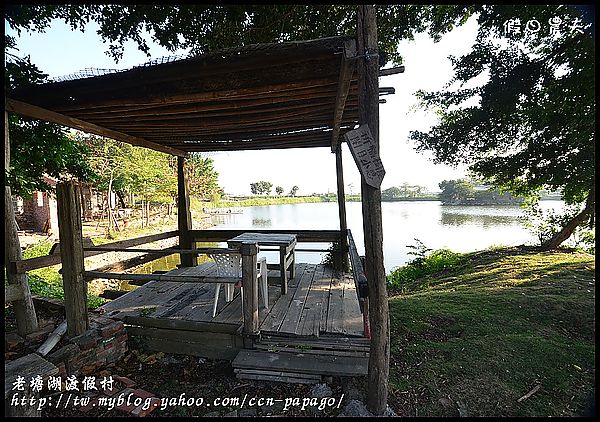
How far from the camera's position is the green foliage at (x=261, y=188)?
66188 mm

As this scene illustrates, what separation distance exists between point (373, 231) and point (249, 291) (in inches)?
49.1

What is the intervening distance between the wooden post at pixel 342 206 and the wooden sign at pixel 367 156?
2915 mm

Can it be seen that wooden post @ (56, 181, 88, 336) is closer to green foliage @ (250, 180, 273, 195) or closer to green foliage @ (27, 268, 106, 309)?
green foliage @ (27, 268, 106, 309)

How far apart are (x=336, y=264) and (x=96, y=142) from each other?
14.2 m

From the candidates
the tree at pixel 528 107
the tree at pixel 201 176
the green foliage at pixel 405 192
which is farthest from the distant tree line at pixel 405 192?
the tree at pixel 528 107

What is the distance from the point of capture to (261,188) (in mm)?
67125

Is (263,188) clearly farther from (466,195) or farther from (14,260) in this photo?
(14,260)

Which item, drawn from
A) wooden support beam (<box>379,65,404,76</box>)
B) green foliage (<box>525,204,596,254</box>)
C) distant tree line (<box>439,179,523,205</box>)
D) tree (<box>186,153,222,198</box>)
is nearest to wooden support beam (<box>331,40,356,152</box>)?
wooden support beam (<box>379,65,404,76</box>)

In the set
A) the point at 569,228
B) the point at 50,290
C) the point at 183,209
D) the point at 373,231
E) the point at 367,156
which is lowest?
the point at 50,290

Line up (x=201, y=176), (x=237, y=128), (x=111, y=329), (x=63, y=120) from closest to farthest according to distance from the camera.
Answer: (x=111, y=329) → (x=63, y=120) → (x=237, y=128) → (x=201, y=176)

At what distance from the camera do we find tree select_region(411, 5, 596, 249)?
12.8 ft

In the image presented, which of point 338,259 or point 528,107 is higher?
point 528,107

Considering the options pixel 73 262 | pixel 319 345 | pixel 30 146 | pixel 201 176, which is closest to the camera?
pixel 319 345

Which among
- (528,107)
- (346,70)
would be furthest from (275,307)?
(528,107)
